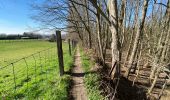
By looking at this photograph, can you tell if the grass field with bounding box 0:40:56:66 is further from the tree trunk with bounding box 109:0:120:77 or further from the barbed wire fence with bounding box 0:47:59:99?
the tree trunk with bounding box 109:0:120:77

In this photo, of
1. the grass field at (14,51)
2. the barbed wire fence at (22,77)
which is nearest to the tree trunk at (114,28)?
the barbed wire fence at (22,77)

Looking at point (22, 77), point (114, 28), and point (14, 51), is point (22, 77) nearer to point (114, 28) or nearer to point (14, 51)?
point (114, 28)

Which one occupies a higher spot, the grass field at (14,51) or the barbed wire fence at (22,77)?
the barbed wire fence at (22,77)

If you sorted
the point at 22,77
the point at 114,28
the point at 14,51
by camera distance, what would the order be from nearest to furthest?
the point at 114,28
the point at 22,77
the point at 14,51

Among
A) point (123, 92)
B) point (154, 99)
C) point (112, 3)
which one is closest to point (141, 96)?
point (154, 99)

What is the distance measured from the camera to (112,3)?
8609 millimetres

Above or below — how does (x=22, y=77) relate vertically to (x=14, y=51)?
above

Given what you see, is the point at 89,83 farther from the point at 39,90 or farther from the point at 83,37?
the point at 83,37

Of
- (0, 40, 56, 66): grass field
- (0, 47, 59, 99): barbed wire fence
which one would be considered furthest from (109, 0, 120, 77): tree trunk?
(0, 40, 56, 66): grass field

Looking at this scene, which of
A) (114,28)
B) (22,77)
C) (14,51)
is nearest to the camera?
(114,28)

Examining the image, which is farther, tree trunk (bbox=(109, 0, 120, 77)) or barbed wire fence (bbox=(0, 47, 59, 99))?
tree trunk (bbox=(109, 0, 120, 77))

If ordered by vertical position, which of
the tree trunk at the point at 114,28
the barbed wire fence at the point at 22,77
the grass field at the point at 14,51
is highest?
the tree trunk at the point at 114,28

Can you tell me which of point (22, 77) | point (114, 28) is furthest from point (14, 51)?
point (114, 28)

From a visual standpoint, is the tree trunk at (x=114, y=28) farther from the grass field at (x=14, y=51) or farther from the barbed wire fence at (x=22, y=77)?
the grass field at (x=14, y=51)
